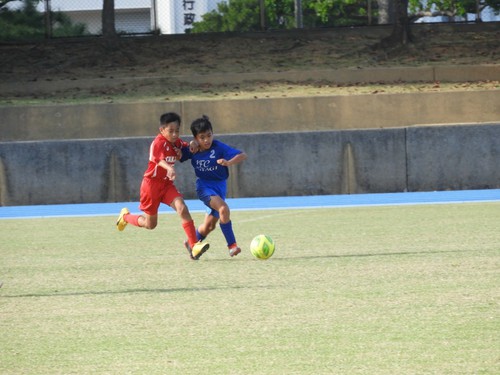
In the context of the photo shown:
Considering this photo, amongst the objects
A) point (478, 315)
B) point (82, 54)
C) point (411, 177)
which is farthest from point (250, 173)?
point (478, 315)

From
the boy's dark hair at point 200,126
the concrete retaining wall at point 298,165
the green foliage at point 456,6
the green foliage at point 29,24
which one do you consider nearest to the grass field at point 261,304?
the boy's dark hair at point 200,126

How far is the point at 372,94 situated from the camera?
25719mm

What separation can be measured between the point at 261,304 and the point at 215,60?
21713 millimetres

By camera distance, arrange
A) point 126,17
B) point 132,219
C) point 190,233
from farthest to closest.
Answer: point 126,17, point 132,219, point 190,233

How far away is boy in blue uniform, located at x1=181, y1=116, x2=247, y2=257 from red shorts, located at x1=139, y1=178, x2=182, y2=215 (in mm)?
341

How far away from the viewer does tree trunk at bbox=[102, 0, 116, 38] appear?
30469 mm

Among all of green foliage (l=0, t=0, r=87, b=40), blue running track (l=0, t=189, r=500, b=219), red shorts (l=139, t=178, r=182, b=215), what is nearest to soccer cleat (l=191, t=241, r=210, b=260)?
red shorts (l=139, t=178, r=182, b=215)

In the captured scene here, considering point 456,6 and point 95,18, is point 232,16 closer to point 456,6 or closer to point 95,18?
point 456,6

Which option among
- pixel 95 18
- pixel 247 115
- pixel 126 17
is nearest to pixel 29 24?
pixel 95 18

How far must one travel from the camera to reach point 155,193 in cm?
1243

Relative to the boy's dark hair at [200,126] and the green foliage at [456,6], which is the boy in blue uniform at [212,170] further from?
the green foliage at [456,6]

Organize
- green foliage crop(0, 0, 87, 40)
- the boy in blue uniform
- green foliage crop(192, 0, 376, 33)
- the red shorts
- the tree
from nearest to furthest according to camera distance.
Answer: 1. the boy in blue uniform
2. the red shorts
3. green foliage crop(0, 0, 87, 40)
4. the tree
5. green foliage crop(192, 0, 376, 33)

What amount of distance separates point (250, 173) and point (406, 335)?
1407 cm

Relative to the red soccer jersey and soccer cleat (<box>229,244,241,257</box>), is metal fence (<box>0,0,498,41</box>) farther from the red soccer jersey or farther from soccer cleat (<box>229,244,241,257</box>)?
soccer cleat (<box>229,244,241,257</box>)
